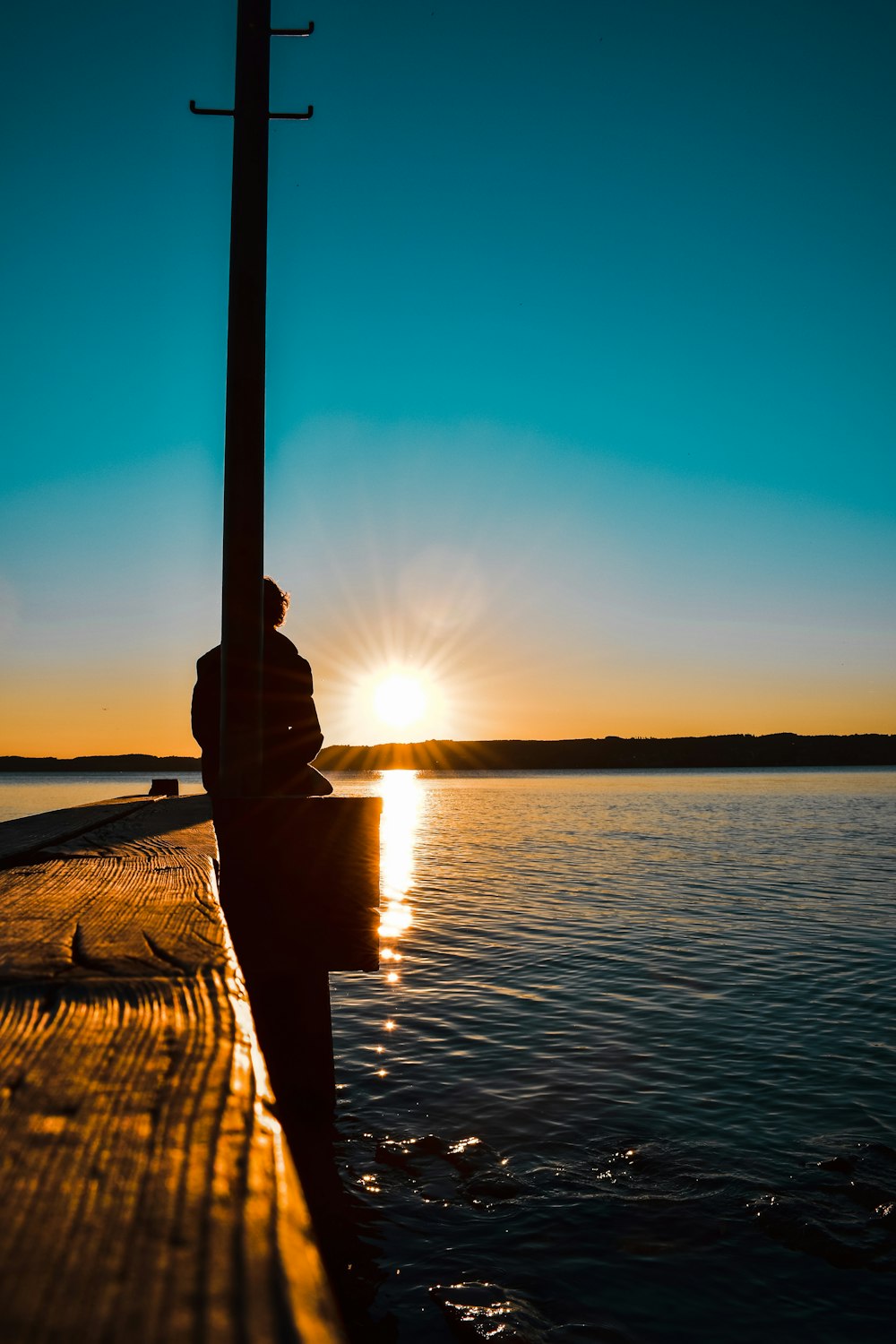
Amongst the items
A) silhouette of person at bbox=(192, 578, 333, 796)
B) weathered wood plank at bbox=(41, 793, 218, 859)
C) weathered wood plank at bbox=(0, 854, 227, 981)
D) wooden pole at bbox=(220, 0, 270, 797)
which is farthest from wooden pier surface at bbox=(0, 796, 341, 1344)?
silhouette of person at bbox=(192, 578, 333, 796)

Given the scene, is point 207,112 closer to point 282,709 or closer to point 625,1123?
point 282,709

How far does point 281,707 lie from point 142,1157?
536cm

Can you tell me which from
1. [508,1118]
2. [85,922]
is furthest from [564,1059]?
[85,922]

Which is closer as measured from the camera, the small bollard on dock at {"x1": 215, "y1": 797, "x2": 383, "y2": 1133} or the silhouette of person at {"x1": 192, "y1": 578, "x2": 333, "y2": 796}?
the small bollard on dock at {"x1": 215, "y1": 797, "x2": 383, "y2": 1133}

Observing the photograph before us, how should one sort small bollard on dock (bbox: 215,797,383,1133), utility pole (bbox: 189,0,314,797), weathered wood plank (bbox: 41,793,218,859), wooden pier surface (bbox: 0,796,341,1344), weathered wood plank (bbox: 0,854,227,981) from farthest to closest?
utility pole (bbox: 189,0,314,797)
small bollard on dock (bbox: 215,797,383,1133)
weathered wood plank (bbox: 41,793,218,859)
weathered wood plank (bbox: 0,854,227,981)
wooden pier surface (bbox: 0,796,341,1344)

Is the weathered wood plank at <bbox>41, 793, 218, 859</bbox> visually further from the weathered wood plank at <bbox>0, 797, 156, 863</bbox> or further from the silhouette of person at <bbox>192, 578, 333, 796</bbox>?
the silhouette of person at <bbox>192, 578, 333, 796</bbox>

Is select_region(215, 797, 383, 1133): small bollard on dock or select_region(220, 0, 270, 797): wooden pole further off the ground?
select_region(220, 0, 270, 797): wooden pole

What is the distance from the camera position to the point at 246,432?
4.84m

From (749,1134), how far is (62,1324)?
6.81 m

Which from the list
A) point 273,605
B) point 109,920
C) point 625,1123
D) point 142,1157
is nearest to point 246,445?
point 273,605

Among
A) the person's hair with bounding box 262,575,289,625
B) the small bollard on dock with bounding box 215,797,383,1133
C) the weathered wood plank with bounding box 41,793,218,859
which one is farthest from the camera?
the person's hair with bounding box 262,575,289,625

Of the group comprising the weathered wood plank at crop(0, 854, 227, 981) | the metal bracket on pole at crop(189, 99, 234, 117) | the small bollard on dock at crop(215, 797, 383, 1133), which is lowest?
the small bollard on dock at crop(215, 797, 383, 1133)

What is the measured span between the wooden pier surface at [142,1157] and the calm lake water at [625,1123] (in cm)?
377

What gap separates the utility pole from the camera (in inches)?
189
